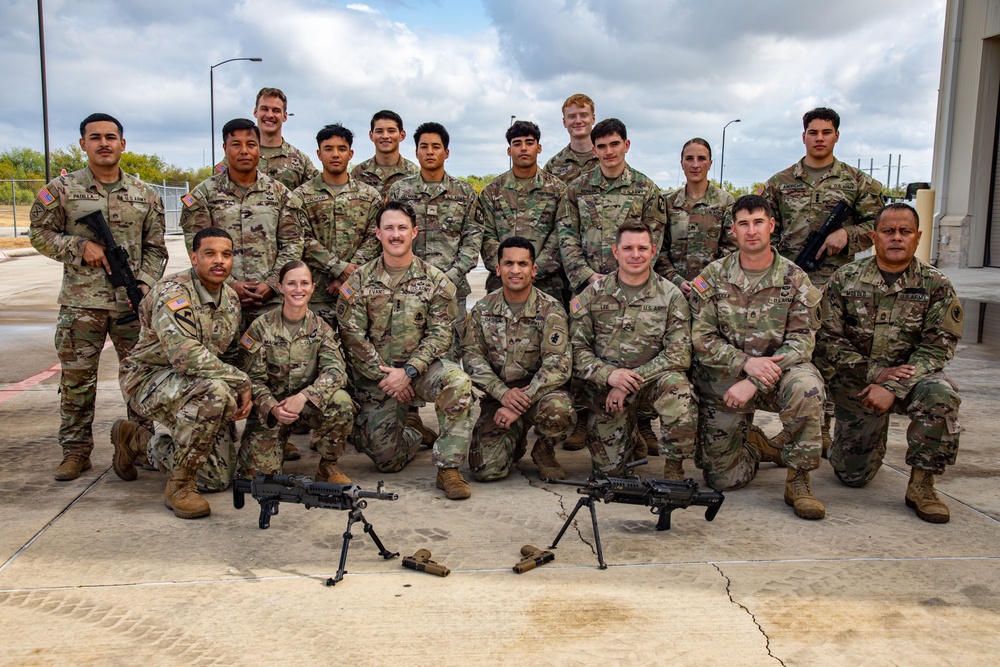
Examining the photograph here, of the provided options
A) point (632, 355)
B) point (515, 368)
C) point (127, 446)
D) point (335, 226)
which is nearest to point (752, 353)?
point (632, 355)

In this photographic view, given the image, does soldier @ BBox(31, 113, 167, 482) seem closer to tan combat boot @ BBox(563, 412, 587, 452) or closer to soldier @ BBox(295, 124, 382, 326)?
soldier @ BBox(295, 124, 382, 326)

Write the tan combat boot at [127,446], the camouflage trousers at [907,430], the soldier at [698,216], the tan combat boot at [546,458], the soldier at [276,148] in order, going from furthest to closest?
1. the soldier at [276,148]
2. the soldier at [698,216]
3. the tan combat boot at [546,458]
4. the tan combat boot at [127,446]
5. the camouflage trousers at [907,430]

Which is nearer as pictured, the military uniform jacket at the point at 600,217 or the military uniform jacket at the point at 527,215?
the military uniform jacket at the point at 600,217

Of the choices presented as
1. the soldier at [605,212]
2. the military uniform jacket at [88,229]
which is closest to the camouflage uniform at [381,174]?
the soldier at [605,212]

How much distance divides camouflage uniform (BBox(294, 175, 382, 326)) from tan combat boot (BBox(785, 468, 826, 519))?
3217 mm

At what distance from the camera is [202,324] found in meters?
4.80

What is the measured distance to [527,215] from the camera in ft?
20.7

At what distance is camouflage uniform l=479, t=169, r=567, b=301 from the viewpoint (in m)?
6.31

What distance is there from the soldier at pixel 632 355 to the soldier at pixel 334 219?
176 centimetres

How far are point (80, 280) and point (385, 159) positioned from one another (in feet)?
8.13

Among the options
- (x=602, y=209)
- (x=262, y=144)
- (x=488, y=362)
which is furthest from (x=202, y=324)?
(x=602, y=209)

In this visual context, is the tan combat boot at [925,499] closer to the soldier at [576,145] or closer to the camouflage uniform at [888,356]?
the camouflage uniform at [888,356]

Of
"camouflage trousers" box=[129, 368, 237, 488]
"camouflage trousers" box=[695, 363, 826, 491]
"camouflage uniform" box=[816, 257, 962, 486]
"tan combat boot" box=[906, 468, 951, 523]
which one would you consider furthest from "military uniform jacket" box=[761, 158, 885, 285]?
"camouflage trousers" box=[129, 368, 237, 488]

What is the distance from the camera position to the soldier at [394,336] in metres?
5.29
